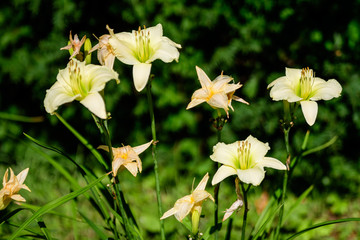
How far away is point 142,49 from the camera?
4.47 ft

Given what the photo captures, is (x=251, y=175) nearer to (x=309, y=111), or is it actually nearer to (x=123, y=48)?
(x=309, y=111)

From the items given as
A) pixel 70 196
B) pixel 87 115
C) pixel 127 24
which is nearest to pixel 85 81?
pixel 70 196

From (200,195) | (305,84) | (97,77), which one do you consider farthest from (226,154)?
(97,77)

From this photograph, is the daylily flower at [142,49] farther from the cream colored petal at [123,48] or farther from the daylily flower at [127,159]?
the daylily flower at [127,159]

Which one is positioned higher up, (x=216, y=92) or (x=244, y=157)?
(x=216, y=92)

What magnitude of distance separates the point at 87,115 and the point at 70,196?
1851mm

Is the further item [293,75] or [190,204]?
[293,75]

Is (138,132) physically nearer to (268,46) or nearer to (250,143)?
(268,46)

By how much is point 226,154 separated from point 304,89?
1.23ft

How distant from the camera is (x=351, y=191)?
9.95ft

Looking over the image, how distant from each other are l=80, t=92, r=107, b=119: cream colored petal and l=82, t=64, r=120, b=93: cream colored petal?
24 mm

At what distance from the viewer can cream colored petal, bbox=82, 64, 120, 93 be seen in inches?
47.1

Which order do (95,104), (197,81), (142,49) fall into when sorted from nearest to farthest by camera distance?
(95,104)
(142,49)
(197,81)

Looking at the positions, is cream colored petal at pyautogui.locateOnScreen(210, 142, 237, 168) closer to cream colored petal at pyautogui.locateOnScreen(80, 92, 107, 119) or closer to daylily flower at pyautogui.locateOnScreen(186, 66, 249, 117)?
daylily flower at pyautogui.locateOnScreen(186, 66, 249, 117)
